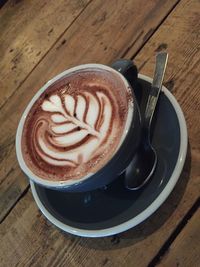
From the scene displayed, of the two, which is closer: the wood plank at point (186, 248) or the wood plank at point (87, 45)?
the wood plank at point (186, 248)

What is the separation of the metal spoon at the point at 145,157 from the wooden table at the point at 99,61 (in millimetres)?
53

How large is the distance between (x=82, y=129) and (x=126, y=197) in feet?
0.41

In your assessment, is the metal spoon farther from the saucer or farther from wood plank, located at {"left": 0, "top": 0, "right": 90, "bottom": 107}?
wood plank, located at {"left": 0, "top": 0, "right": 90, "bottom": 107}

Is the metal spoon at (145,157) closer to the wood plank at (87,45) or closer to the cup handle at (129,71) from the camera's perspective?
the cup handle at (129,71)

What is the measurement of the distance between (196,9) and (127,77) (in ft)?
0.69

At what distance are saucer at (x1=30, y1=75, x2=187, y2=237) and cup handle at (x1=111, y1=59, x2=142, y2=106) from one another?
0.06ft

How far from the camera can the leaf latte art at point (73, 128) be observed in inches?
24.6

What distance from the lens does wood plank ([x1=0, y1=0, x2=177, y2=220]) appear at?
2.65 feet

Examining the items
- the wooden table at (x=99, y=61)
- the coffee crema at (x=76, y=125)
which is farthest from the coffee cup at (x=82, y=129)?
the wooden table at (x=99, y=61)

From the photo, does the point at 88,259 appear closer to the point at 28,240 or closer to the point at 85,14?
the point at 28,240

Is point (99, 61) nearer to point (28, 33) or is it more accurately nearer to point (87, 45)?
point (87, 45)

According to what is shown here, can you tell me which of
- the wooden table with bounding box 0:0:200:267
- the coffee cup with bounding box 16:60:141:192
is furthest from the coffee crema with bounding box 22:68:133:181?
the wooden table with bounding box 0:0:200:267

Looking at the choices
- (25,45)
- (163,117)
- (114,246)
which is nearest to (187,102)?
(163,117)

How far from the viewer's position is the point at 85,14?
892 millimetres
